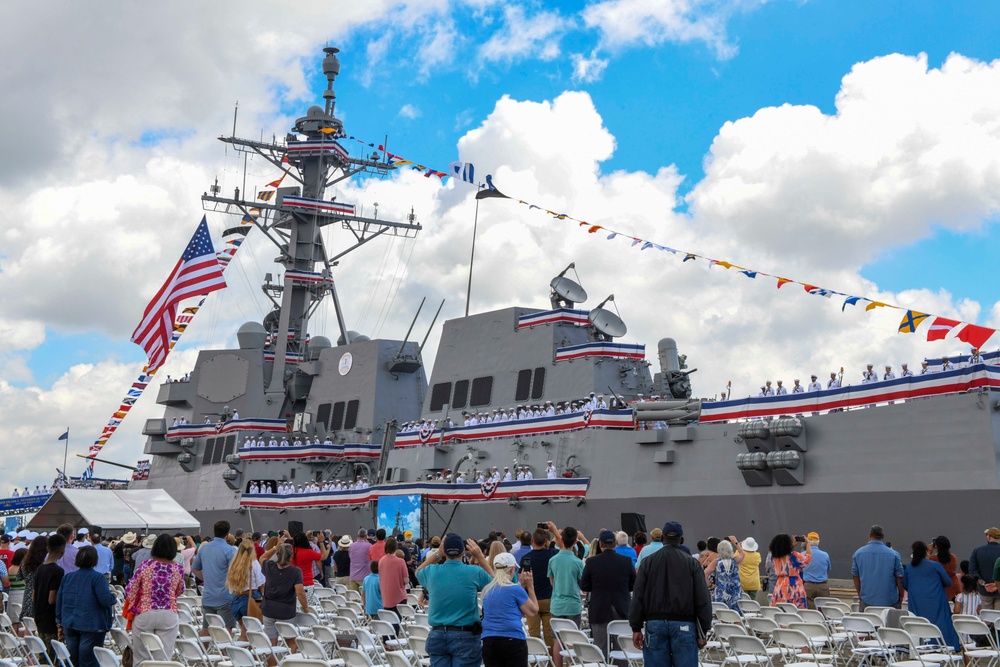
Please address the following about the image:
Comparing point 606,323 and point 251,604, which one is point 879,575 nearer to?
point 251,604

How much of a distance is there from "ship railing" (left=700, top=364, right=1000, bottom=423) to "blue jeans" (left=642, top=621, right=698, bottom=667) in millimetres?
12027

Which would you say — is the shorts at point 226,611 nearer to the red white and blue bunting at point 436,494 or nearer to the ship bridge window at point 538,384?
the red white and blue bunting at point 436,494

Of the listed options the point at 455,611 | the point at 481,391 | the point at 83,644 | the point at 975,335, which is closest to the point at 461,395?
the point at 481,391

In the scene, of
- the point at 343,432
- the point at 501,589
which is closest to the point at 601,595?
the point at 501,589

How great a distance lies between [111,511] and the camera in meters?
21.5

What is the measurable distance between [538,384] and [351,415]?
9896 mm

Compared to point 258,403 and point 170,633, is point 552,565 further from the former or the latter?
point 258,403

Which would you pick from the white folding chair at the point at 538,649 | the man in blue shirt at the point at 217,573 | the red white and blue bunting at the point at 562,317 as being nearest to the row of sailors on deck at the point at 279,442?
the red white and blue bunting at the point at 562,317

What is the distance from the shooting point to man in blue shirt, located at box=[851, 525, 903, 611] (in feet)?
35.5

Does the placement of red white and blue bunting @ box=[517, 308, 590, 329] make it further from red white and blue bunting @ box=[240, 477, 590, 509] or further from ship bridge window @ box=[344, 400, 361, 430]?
ship bridge window @ box=[344, 400, 361, 430]

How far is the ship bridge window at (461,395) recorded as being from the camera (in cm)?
2923

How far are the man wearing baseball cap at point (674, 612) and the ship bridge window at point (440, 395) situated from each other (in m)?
22.0

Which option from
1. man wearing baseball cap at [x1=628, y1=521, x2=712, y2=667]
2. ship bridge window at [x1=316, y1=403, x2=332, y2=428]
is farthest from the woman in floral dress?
ship bridge window at [x1=316, y1=403, x2=332, y2=428]

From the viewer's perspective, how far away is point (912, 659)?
31.4 feet
